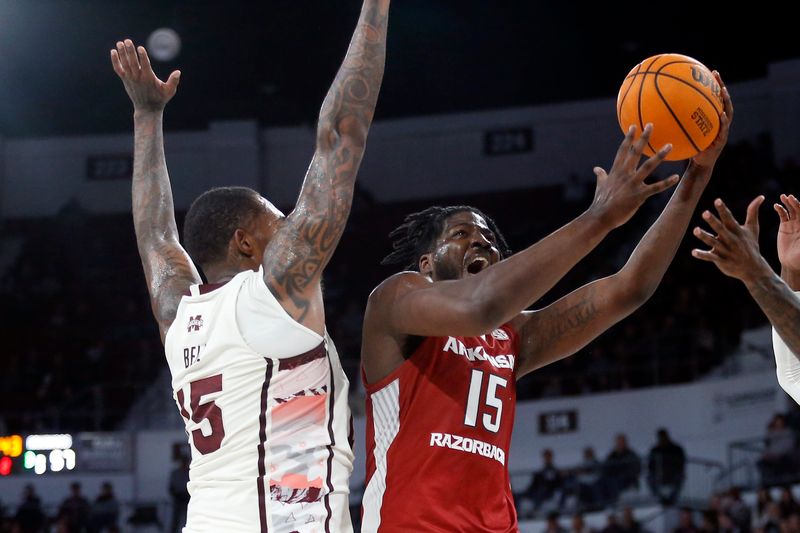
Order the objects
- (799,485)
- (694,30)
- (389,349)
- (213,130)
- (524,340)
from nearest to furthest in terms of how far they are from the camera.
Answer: (389,349)
(524,340)
(799,485)
(694,30)
(213,130)

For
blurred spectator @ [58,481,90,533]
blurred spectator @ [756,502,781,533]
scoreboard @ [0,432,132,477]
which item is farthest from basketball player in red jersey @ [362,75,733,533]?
blurred spectator @ [58,481,90,533]

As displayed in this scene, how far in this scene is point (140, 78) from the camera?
14.1ft

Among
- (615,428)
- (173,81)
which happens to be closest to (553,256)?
(173,81)

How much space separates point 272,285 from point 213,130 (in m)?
21.4

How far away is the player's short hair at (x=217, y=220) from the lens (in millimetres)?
3645

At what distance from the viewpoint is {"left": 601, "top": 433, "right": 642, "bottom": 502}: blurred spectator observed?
581 inches

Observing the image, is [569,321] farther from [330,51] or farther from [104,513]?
[330,51]

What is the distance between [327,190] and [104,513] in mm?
14225

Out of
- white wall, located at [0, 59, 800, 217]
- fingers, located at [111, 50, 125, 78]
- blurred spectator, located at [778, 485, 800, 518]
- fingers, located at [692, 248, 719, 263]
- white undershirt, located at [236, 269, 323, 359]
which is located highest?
white wall, located at [0, 59, 800, 217]

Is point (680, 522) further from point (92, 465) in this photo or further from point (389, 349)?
point (389, 349)

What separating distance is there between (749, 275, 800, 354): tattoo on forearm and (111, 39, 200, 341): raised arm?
7.44 feet

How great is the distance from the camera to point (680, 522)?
1410cm

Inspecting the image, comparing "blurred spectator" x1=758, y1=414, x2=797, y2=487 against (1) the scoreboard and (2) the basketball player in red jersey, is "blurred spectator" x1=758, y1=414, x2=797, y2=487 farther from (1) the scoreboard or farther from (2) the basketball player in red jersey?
(2) the basketball player in red jersey

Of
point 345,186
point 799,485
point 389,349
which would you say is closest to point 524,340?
point 389,349
